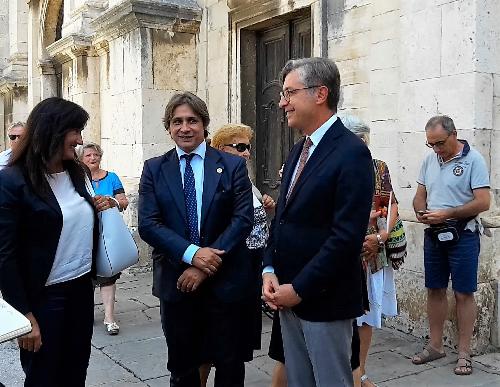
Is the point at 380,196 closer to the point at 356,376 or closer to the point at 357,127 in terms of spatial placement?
the point at 357,127

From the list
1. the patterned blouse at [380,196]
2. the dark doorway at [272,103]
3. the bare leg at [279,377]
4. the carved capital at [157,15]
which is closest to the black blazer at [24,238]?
the bare leg at [279,377]

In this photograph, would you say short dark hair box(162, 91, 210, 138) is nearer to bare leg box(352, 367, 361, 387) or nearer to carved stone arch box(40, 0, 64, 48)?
bare leg box(352, 367, 361, 387)

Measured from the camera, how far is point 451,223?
14.1 feet

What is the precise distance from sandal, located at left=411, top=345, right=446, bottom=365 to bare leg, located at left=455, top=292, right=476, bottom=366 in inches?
7.6

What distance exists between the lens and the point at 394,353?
4629 millimetres

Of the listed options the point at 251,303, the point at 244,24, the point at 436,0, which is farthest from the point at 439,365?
the point at 244,24

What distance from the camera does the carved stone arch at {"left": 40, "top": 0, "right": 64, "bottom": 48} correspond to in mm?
12820

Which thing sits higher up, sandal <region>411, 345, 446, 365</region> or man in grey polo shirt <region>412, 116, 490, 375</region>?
man in grey polo shirt <region>412, 116, 490, 375</region>

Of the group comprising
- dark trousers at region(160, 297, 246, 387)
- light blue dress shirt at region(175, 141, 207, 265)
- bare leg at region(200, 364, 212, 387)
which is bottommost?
bare leg at region(200, 364, 212, 387)

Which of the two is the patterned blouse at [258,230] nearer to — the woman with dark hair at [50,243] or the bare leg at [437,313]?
the woman with dark hair at [50,243]

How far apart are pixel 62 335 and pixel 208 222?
2.90 ft

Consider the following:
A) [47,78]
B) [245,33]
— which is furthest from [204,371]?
[47,78]

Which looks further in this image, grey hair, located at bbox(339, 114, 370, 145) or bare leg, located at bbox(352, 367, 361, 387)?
grey hair, located at bbox(339, 114, 370, 145)

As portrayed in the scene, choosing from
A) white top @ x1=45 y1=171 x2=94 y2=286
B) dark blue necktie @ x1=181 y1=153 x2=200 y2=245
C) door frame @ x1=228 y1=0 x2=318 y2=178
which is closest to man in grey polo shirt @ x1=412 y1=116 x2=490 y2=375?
dark blue necktie @ x1=181 y1=153 x2=200 y2=245
